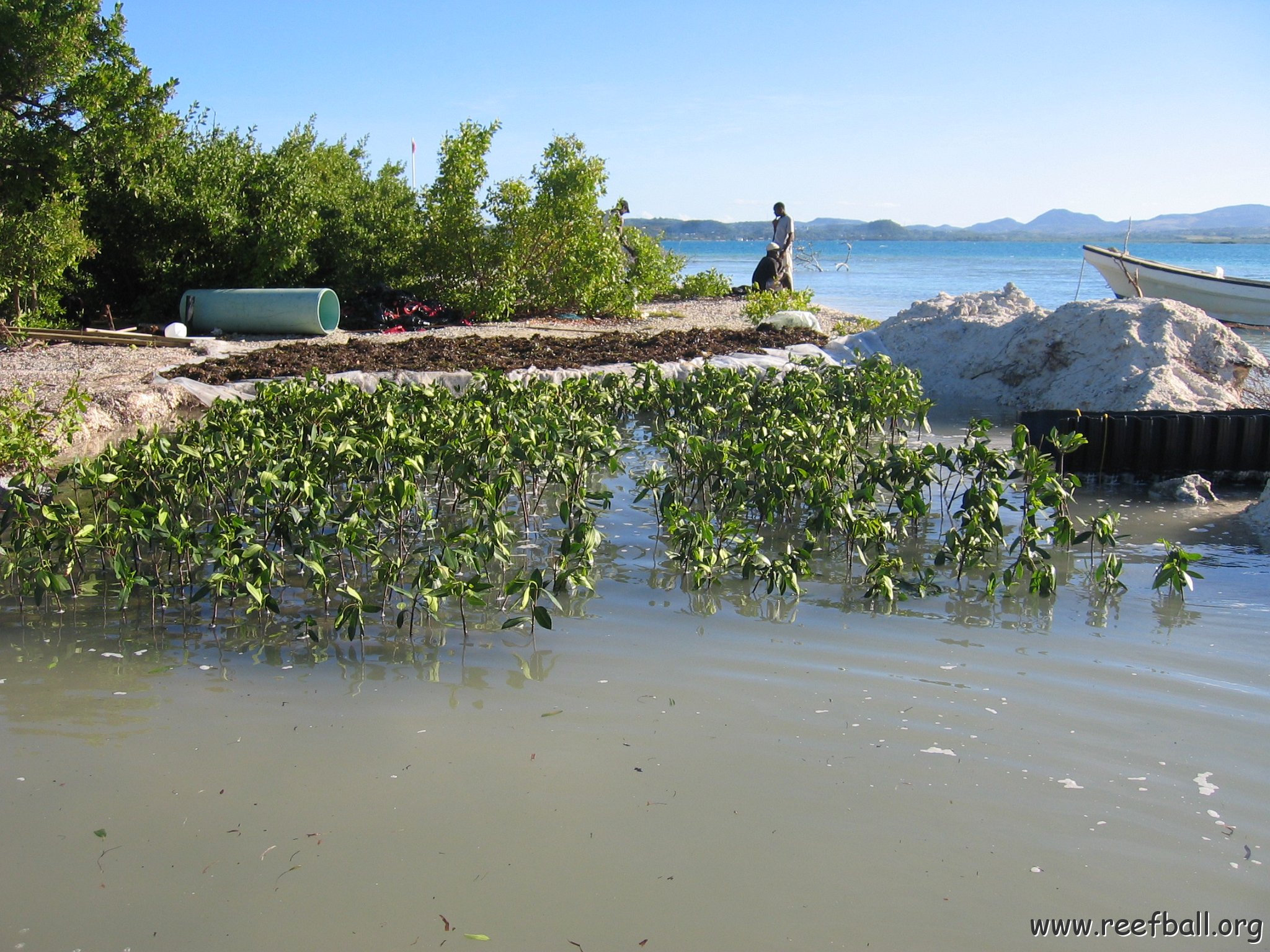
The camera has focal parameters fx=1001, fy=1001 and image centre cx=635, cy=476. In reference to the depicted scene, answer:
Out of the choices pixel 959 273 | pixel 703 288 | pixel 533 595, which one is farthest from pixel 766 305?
pixel 959 273

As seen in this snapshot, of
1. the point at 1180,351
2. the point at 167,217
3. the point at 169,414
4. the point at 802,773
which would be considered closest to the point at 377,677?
the point at 802,773

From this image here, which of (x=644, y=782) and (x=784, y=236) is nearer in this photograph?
(x=644, y=782)

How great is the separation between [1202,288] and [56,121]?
19551 mm

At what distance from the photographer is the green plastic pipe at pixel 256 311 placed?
39.5 feet

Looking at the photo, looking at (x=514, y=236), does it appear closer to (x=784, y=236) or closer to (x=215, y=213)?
(x=215, y=213)

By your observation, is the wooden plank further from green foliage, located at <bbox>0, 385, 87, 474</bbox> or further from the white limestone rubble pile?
the white limestone rubble pile

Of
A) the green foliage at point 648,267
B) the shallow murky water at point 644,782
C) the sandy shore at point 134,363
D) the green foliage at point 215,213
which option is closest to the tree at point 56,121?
the green foliage at point 215,213

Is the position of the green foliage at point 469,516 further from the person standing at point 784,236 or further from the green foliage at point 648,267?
the person standing at point 784,236

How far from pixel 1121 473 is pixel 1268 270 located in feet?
179

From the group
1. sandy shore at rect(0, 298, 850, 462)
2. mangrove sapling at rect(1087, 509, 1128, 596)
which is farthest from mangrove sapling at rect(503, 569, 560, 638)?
sandy shore at rect(0, 298, 850, 462)

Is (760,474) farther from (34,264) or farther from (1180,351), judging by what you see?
(34,264)

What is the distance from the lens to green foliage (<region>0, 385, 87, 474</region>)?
5.78 meters

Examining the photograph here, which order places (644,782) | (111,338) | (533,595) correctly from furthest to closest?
(111,338), (533,595), (644,782)

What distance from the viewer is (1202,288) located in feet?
64.4
